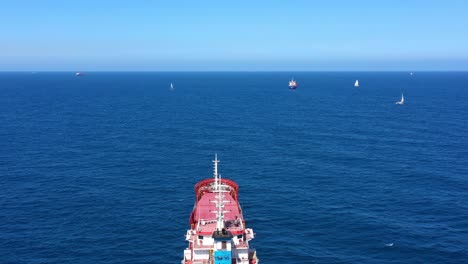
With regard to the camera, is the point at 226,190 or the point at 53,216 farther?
the point at 53,216

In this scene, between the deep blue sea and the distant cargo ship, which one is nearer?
the distant cargo ship

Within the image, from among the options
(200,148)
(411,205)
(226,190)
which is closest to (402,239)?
(411,205)

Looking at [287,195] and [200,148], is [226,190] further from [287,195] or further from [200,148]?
[200,148]

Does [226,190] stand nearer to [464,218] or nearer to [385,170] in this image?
[464,218]

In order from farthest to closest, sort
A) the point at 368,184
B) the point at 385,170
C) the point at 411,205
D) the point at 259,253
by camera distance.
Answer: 1. the point at 385,170
2. the point at 368,184
3. the point at 411,205
4. the point at 259,253

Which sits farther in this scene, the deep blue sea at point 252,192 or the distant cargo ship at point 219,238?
the deep blue sea at point 252,192

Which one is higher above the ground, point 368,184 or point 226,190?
point 226,190

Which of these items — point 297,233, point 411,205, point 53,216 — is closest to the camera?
point 297,233

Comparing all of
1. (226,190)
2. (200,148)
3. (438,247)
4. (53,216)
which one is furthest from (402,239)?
(200,148)

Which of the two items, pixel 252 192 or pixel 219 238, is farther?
pixel 252 192

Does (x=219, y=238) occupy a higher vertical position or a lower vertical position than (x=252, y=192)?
higher
